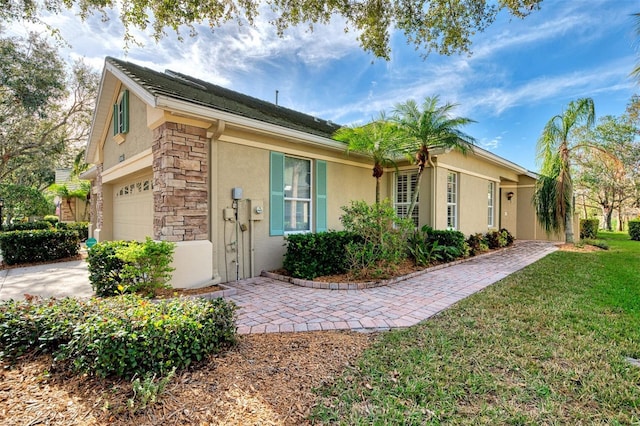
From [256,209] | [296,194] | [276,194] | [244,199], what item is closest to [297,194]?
[296,194]

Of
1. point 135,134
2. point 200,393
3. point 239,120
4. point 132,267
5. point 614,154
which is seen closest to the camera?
point 200,393

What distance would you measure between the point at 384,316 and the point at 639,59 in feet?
25.5

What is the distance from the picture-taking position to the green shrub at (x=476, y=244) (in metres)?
11.1

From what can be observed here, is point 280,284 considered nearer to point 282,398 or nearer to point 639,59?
point 282,398

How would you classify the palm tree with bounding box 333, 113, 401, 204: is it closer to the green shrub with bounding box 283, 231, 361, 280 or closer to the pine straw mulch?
the green shrub with bounding box 283, 231, 361, 280

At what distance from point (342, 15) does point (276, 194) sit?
4235 mm

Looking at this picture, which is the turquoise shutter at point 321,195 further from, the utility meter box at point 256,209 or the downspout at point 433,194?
the downspout at point 433,194

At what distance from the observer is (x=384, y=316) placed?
15.1ft

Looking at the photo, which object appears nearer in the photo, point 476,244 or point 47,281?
point 47,281

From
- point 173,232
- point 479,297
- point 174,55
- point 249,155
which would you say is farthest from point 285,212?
point 174,55

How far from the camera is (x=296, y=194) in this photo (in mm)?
8297

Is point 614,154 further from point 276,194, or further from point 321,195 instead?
point 276,194

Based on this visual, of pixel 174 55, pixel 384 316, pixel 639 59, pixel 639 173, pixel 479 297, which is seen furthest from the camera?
pixel 639 173

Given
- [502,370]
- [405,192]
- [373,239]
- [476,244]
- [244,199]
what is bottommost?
[502,370]
